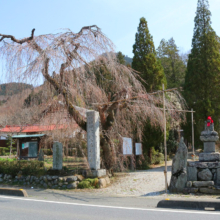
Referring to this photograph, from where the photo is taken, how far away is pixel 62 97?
35.1ft

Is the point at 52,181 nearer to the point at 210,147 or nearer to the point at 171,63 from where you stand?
the point at 210,147

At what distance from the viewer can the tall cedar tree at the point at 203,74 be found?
1933 cm

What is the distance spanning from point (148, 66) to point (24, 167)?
11351 millimetres

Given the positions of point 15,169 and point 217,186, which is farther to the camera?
point 15,169

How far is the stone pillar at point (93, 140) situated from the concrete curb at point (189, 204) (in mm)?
4301

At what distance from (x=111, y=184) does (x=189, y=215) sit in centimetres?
569

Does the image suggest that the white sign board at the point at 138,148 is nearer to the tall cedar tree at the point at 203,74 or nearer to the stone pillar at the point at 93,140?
the tall cedar tree at the point at 203,74

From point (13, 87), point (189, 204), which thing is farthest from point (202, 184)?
point (13, 87)

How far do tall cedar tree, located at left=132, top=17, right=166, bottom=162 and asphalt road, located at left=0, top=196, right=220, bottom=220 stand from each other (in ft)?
36.2

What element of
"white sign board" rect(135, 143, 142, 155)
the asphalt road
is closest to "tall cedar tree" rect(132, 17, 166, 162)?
"white sign board" rect(135, 143, 142, 155)

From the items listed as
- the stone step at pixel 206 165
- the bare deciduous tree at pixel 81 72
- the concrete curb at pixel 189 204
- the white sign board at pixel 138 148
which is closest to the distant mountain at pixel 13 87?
the bare deciduous tree at pixel 81 72

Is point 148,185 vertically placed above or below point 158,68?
below

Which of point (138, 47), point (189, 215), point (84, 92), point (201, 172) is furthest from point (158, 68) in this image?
point (189, 215)

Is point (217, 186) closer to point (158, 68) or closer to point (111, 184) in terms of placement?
point (111, 184)
